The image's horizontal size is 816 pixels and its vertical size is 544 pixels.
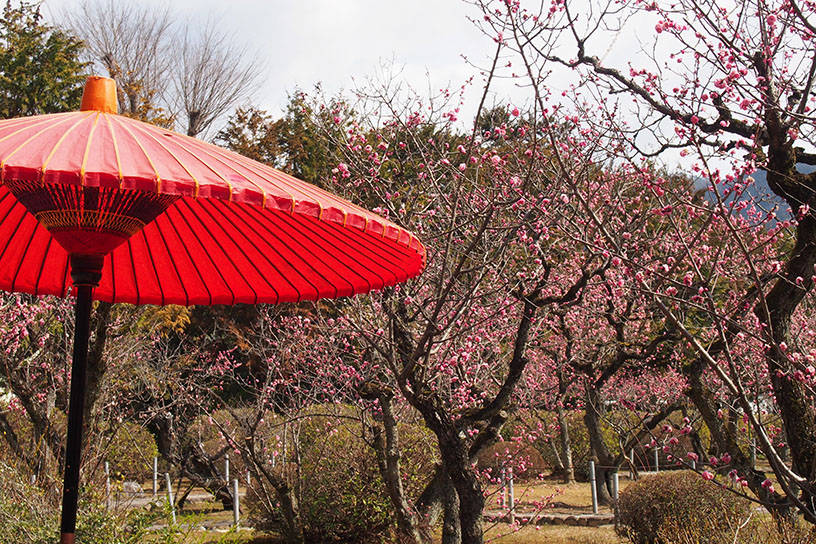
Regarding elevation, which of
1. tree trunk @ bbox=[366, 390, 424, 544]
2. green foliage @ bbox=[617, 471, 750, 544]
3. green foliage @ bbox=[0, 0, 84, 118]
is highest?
green foliage @ bbox=[0, 0, 84, 118]

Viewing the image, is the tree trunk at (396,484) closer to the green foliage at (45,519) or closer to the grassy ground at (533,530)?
the grassy ground at (533,530)

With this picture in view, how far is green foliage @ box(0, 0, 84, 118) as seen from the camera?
545 inches

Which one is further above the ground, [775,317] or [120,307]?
[120,307]

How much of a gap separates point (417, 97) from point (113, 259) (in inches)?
189

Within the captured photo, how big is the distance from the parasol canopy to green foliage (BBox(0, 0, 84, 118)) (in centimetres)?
1224

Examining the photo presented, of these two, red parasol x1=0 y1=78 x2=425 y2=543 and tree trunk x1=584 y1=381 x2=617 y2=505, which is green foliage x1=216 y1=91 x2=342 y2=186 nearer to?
tree trunk x1=584 y1=381 x2=617 y2=505

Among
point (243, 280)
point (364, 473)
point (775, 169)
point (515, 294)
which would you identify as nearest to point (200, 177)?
point (243, 280)

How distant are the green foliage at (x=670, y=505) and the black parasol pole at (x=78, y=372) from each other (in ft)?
21.2

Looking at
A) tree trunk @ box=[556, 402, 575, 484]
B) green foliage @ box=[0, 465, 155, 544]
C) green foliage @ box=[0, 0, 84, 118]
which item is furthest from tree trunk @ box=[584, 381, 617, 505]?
green foliage @ box=[0, 0, 84, 118]

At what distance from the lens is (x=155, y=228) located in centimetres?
303

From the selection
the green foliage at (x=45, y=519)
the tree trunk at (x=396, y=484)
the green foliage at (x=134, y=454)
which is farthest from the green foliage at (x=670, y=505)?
the green foliage at (x=134, y=454)

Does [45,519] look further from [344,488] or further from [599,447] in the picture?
[599,447]

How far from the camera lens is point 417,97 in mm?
7352

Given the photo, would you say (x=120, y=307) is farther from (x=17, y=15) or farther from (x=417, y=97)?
(x=17, y=15)
